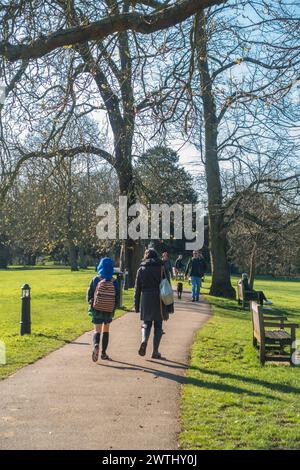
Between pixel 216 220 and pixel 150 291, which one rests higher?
pixel 216 220

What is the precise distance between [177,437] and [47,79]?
616cm

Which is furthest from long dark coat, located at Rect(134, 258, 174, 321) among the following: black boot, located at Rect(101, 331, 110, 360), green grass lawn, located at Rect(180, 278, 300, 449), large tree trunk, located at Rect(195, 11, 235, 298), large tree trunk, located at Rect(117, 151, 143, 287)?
large tree trunk, located at Rect(195, 11, 235, 298)

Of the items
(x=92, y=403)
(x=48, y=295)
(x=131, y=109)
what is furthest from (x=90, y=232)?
(x=92, y=403)

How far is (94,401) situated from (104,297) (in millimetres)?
3012

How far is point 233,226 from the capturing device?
92.5ft

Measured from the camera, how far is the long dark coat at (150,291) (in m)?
10.3

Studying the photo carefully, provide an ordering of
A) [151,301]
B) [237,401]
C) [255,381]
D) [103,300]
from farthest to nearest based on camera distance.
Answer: [151,301]
[103,300]
[255,381]
[237,401]

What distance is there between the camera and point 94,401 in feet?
23.6

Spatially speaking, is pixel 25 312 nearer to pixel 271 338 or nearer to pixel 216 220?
pixel 271 338

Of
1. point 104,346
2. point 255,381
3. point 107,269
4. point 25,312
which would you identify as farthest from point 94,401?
point 25,312

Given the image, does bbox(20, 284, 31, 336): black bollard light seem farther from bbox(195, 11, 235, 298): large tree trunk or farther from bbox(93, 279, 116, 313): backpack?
bbox(195, 11, 235, 298): large tree trunk

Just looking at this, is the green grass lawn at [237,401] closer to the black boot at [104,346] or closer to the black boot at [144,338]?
the black boot at [144,338]

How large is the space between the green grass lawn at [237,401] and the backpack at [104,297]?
5.53 feet

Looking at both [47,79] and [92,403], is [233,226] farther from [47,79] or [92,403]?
[92,403]
